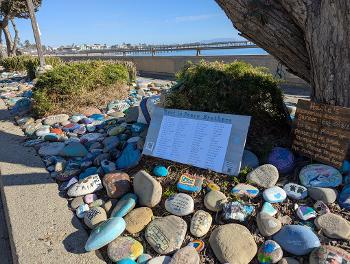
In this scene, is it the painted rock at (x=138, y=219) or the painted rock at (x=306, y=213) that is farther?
the painted rock at (x=138, y=219)

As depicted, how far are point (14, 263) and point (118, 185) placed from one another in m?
1.05

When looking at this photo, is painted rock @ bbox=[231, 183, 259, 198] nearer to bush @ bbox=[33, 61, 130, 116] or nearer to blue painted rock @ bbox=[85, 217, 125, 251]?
blue painted rock @ bbox=[85, 217, 125, 251]

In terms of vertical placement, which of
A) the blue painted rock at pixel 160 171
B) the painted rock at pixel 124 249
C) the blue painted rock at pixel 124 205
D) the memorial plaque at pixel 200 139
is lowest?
the painted rock at pixel 124 249

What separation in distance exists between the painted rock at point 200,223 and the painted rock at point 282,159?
2.90 ft

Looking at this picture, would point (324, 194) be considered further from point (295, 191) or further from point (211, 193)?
point (211, 193)

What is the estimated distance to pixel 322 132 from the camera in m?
2.95

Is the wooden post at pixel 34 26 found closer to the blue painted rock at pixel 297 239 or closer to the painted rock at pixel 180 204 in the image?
the painted rock at pixel 180 204

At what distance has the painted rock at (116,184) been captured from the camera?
9.98 ft

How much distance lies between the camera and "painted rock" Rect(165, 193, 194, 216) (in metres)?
2.69

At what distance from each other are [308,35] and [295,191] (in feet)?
4.68

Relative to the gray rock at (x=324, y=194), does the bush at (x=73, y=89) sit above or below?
above

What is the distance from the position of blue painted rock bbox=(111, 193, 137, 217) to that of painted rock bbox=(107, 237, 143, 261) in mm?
272

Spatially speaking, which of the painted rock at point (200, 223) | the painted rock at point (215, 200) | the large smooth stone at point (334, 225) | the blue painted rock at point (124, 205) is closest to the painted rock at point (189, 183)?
the painted rock at point (215, 200)

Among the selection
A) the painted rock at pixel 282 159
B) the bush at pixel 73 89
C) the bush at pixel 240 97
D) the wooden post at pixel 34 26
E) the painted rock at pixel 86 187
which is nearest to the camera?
the painted rock at pixel 282 159
